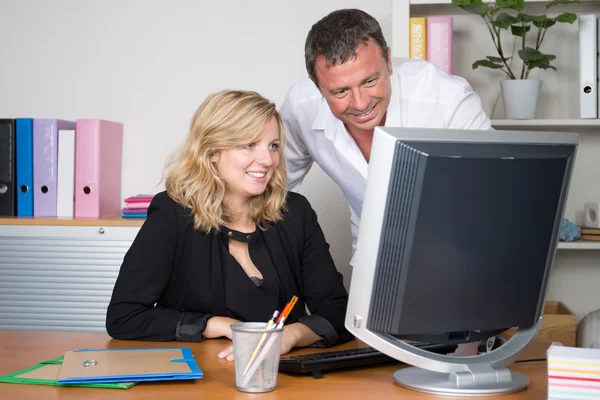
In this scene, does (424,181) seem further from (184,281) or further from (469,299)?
(184,281)

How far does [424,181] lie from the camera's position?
116 centimetres

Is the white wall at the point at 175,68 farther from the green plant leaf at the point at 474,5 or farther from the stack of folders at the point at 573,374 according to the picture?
the stack of folders at the point at 573,374

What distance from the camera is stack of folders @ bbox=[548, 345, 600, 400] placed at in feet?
3.49

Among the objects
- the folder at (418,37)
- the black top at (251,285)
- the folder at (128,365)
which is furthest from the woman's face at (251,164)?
the folder at (418,37)

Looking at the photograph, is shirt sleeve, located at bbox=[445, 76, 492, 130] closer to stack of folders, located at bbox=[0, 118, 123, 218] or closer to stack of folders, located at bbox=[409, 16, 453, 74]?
stack of folders, located at bbox=[409, 16, 453, 74]

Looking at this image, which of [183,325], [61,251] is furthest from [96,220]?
[183,325]

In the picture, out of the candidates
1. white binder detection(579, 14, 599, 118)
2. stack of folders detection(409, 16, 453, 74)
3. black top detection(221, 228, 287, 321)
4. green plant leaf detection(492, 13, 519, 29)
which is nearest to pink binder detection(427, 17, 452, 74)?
stack of folders detection(409, 16, 453, 74)

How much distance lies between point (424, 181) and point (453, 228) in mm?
96

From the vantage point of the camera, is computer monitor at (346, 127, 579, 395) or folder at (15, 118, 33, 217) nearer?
computer monitor at (346, 127, 579, 395)

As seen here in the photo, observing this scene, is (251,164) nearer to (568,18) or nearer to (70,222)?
(70,222)

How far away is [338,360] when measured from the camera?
1361mm

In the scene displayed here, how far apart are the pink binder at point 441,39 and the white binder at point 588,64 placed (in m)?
0.45

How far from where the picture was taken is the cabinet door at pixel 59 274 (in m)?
2.81

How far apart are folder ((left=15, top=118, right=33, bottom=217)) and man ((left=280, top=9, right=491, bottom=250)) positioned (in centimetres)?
109
